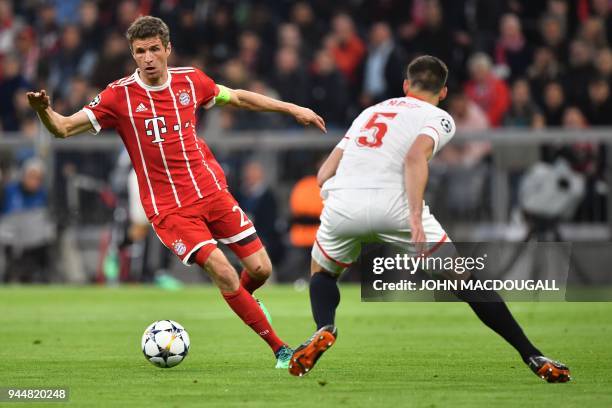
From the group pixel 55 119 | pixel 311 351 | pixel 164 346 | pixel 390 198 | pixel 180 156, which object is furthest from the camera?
pixel 180 156

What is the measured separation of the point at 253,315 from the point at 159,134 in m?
1.46

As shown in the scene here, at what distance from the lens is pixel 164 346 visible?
8992 mm

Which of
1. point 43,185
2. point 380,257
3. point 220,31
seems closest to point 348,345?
point 380,257

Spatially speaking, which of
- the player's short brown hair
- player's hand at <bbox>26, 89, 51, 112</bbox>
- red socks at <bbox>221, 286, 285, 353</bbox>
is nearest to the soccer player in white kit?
red socks at <bbox>221, 286, 285, 353</bbox>

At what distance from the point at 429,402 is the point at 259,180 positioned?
39.5 ft

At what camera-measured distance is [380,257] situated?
947cm

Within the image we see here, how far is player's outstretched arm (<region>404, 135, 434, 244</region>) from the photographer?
25.6 feet

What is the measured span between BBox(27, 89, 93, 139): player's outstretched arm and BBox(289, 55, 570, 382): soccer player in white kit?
71.1 inches

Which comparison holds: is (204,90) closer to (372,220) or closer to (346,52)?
(372,220)

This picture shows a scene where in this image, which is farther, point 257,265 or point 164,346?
point 257,265

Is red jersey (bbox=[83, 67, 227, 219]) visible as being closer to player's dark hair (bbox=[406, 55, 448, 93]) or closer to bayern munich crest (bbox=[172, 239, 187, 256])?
bayern munich crest (bbox=[172, 239, 187, 256])

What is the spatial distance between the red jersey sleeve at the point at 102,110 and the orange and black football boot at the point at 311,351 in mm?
2269

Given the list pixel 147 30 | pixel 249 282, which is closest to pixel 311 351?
pixel 249 282

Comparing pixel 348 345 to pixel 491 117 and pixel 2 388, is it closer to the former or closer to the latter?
pixel 2 388
